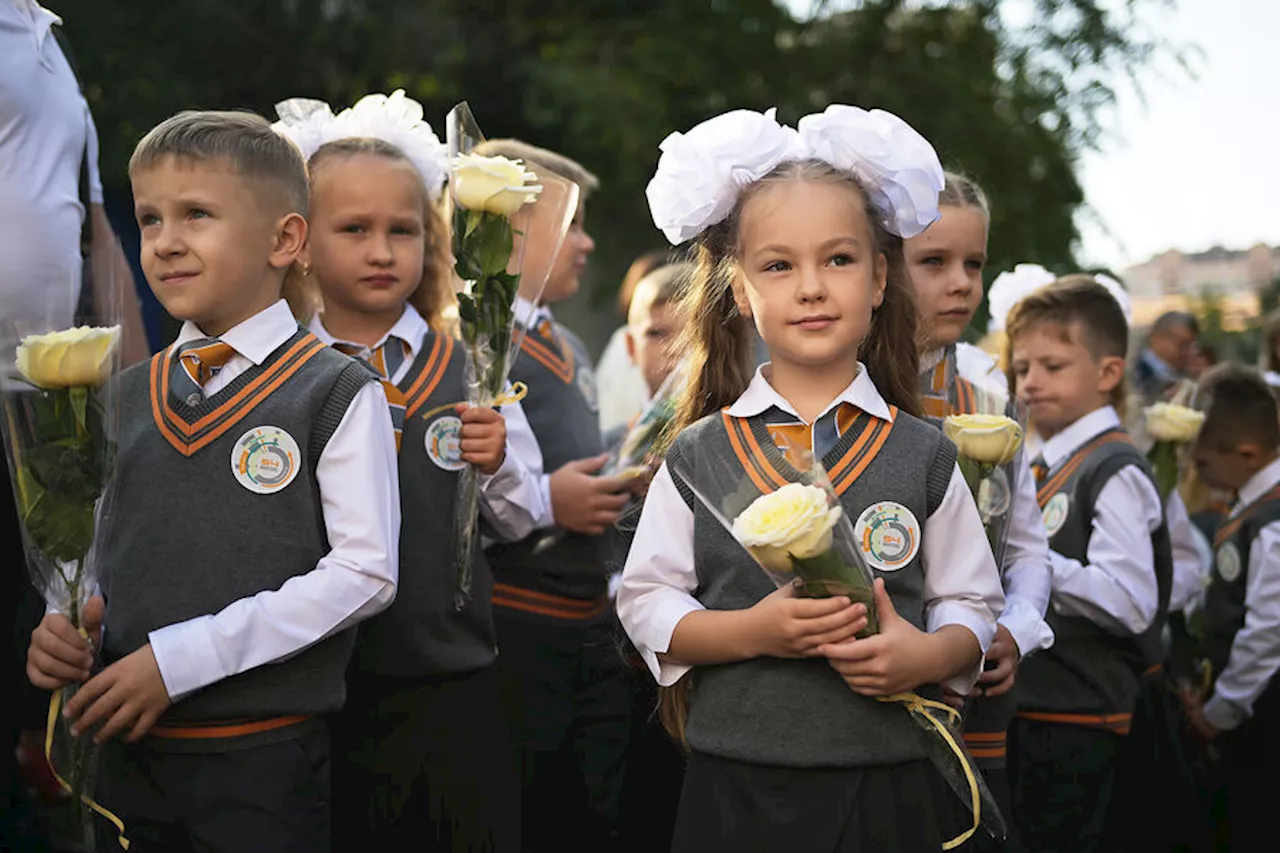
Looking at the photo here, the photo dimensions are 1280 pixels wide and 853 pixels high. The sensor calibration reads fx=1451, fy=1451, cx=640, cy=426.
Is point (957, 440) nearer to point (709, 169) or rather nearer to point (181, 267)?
point (709, 169)

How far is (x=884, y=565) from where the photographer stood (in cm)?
276

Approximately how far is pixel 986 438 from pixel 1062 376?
152cm

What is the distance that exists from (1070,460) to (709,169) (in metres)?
1.95

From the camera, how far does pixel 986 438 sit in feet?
10.4

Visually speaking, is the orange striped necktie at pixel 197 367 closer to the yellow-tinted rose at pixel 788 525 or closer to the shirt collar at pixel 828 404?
the shirt collar at pixel 828 404

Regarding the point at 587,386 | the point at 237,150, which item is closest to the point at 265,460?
the point at 237,150

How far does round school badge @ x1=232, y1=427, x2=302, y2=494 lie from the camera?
2939 mm

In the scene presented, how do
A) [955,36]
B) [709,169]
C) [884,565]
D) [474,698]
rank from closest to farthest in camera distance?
[884,565]
[709,169]
[474,698]
[955,36]

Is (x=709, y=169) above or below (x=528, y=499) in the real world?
above

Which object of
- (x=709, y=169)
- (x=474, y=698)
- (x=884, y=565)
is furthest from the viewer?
(x=474, y=698)

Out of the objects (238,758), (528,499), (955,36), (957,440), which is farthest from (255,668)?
(955,36)

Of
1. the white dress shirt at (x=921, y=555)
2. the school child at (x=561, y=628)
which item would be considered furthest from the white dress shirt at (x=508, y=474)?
the white dress shirt at (x=921, y=555)

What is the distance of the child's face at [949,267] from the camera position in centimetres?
393

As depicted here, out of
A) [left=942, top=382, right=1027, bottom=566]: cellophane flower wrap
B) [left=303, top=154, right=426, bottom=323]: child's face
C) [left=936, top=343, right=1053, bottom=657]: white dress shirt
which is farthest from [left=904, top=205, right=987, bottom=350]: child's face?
[left=303, top=154, right=426, bottom=323]: child's face
